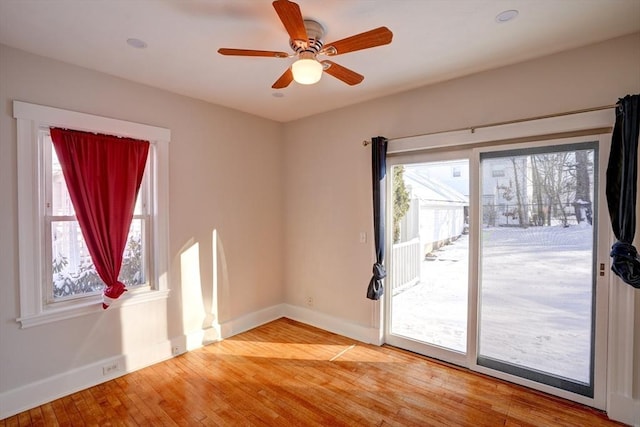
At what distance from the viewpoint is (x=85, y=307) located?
2.75 meters

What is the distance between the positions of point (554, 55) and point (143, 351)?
4.62 meters

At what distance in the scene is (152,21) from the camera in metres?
2.07

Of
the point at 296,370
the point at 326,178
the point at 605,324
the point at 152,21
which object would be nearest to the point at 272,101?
the point at 326,178

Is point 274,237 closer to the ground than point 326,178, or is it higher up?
closer to the ground

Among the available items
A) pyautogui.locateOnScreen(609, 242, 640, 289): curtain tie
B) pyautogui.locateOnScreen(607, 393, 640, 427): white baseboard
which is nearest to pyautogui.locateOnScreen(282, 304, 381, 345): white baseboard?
pyautogui.locateOnScreen(607, 393, 640, 427): white baseboard

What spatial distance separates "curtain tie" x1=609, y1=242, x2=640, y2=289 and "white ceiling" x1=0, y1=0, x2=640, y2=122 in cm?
156

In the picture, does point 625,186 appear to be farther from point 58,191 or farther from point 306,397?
point 58,191

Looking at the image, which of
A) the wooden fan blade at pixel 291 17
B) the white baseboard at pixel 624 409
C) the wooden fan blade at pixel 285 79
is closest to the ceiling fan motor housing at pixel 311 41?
the wooden fan blade at pixel 291 17

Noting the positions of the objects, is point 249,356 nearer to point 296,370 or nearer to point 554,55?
point 296,370

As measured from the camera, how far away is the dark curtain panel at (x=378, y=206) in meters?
3.44

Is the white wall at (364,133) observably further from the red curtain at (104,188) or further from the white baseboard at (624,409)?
the red curtain at (104,188)

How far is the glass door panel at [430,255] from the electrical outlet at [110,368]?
112 inches

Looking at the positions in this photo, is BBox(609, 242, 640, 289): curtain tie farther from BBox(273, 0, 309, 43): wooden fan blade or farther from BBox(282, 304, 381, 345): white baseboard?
BBox(273, 0, 309, 43): wooden fan blade

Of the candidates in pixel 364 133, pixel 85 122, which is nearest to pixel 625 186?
pixel 364 133
